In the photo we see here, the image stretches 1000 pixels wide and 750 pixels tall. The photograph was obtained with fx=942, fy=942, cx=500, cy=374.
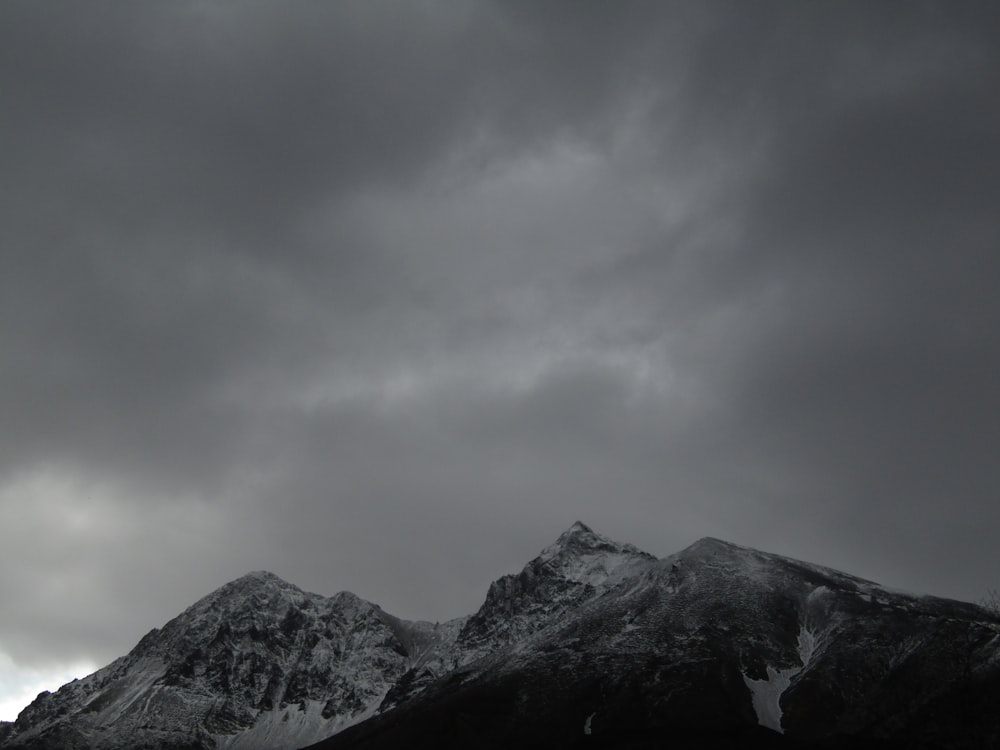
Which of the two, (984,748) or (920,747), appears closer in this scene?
(984,748)

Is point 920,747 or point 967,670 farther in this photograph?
point 920,747

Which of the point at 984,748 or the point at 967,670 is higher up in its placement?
the point at 967,670

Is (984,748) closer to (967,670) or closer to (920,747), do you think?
Answer: (967,670)

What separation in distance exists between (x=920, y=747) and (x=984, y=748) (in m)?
69.9

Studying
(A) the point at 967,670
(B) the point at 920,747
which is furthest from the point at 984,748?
(B) the point at 920,747

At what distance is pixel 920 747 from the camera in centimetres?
17088

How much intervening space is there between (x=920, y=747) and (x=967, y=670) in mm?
79318

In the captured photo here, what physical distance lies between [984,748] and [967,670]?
1220 cm

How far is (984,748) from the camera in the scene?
108688mm

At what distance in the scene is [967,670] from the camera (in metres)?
104
